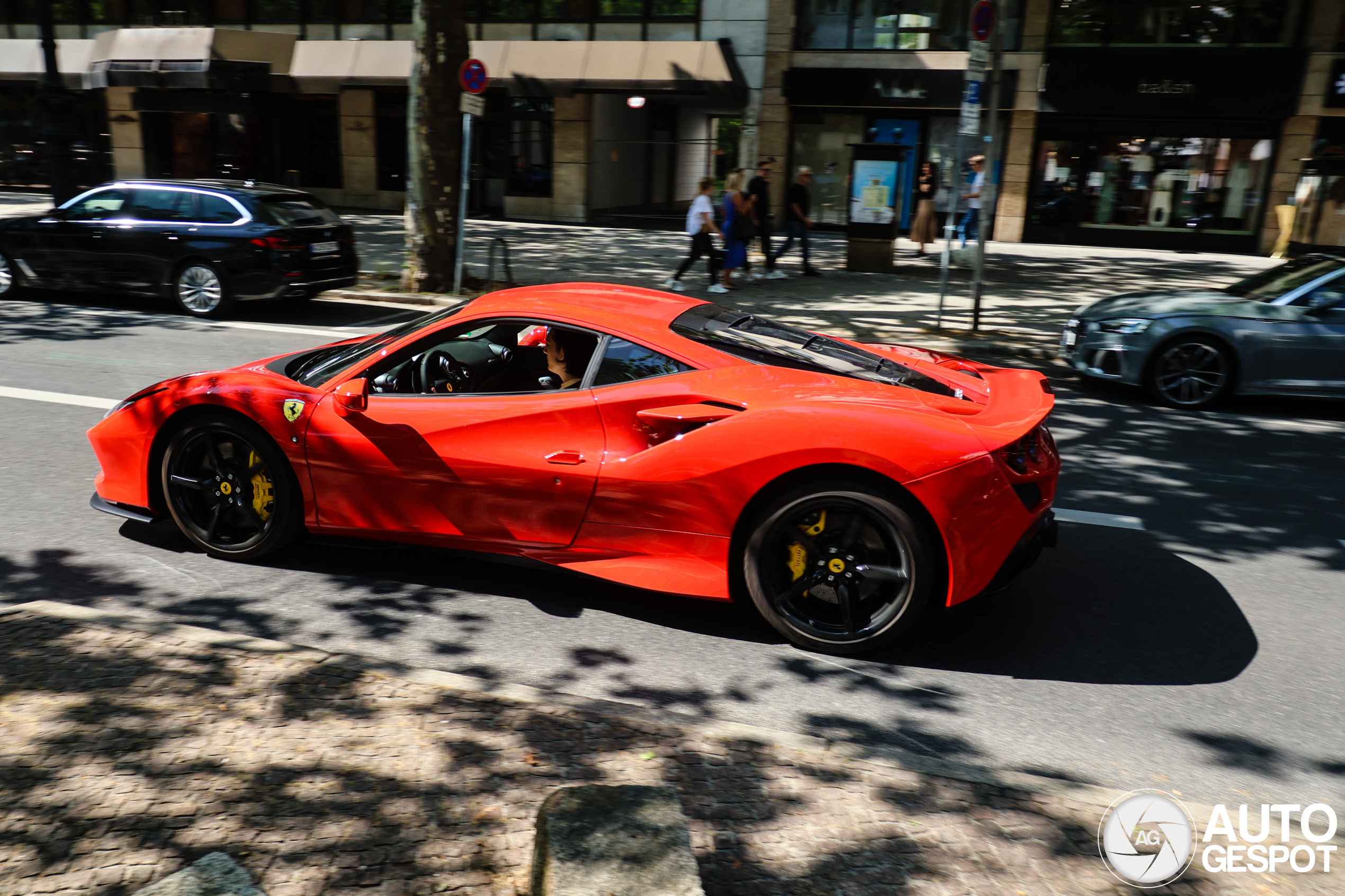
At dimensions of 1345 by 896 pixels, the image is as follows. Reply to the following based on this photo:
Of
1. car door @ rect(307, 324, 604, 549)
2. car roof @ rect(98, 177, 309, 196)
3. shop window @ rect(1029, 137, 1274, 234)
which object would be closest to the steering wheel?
car door @ rect(307, 324, 604, 549)

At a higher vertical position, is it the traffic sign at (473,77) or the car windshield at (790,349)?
the traffic sign at (473,77)

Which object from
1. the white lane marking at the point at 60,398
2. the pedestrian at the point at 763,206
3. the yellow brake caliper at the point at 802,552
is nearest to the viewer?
the yellow brake caliper at the point at 802,552

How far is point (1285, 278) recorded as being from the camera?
930 centimetres

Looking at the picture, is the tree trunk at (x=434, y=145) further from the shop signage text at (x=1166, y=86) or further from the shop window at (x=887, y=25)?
the shop signage text at (x=1166, y=86)

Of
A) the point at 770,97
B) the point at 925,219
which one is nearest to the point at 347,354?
the point at 925,219

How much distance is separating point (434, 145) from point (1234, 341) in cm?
993

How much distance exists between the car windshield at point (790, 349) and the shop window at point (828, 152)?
1959cm

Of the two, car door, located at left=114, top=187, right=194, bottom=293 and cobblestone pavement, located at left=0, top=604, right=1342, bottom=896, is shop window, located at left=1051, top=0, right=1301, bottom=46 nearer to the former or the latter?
car door, located at left=114, top=187, right=194, bottom=293

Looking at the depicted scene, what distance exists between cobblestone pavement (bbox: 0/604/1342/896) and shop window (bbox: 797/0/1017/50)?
2225 centimetres

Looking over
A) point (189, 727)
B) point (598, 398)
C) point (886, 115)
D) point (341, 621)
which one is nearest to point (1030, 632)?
point (598, 398)

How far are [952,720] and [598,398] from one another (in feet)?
6.39

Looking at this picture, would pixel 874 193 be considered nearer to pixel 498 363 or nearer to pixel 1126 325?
pixel 1126 325

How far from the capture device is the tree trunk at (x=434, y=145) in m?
13.2

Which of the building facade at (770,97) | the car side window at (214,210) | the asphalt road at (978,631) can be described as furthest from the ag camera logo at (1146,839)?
the building facade at (770,97)
